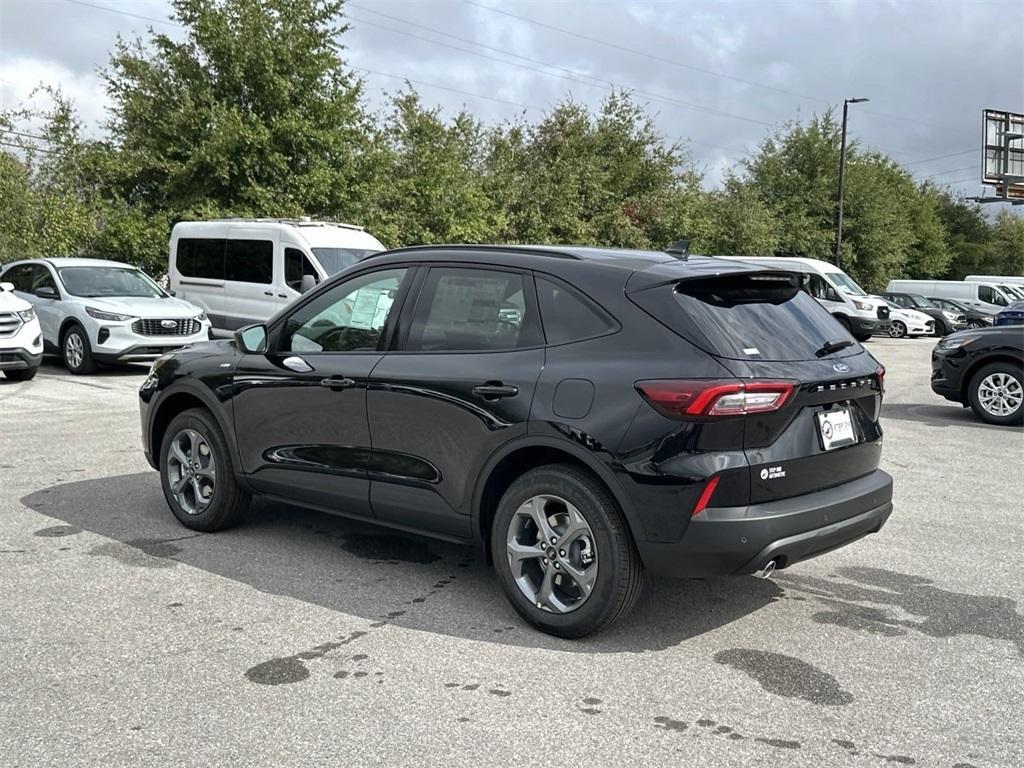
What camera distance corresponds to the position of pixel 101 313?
1434cm

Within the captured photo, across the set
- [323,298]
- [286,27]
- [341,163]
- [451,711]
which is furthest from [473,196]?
[451,711]

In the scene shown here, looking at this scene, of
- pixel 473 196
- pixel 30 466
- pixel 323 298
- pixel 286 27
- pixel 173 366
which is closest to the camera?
pixel 323 298

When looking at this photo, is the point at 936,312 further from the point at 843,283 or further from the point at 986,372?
the point at 986,372

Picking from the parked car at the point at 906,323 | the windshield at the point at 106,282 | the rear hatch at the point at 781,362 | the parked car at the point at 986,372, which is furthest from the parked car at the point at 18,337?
the parked car at the point at 906,323

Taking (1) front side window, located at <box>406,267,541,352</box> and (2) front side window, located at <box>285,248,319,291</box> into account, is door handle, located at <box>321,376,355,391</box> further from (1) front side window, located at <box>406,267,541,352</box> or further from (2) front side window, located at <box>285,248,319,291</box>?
(2) front side window, located at <box>285,248,319,291</box>

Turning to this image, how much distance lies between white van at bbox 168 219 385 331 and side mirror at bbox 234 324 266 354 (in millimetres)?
10267

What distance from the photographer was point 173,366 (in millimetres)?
5969

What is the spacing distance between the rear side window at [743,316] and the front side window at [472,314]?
21.8 inches

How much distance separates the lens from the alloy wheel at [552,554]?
419cm

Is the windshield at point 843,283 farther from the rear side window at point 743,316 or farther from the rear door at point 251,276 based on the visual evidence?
the rear side window at point 743,316

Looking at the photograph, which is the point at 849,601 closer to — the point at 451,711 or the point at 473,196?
the point at 451,711

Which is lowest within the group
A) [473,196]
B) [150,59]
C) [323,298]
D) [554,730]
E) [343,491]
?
[554,730]

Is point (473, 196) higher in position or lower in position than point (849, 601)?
higher

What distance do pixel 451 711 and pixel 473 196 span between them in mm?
24435
